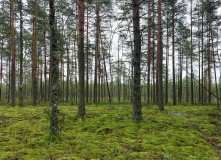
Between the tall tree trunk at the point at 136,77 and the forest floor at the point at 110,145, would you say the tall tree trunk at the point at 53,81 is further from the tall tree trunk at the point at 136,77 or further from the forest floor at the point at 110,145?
the tall tree trunk at the point at 136,77

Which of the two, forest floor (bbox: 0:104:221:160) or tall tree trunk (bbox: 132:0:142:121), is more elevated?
tall tree trunk (bbox: 132:0:142:121)

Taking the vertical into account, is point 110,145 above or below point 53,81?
below

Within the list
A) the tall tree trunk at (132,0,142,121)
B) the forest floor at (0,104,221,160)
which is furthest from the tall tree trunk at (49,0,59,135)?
the tall tree trunk at (132,0,142,121)

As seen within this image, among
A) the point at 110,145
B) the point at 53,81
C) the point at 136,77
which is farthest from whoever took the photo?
the point at 136,77

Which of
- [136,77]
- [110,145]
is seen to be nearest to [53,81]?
[110,145]

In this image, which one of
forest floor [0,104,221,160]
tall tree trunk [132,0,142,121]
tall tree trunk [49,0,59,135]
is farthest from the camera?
tall tree trunk [132,0,142,121]

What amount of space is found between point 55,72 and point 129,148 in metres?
3.60

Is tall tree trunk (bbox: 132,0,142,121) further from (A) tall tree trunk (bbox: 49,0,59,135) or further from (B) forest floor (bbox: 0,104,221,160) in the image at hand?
(A) tall tree trunk (bbox: 49,0,59,135)

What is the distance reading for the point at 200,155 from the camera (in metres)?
3.73

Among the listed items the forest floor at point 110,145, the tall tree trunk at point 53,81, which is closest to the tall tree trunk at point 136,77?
the forest floor at point 110,145

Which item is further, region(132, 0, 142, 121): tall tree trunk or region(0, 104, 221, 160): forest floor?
region(132, 0, 142, 121): tall tree trunk

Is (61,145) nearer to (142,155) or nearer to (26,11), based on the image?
(142,155)

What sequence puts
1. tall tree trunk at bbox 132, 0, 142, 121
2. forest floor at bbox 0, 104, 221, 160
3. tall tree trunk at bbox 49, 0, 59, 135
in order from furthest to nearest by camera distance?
tall tree trunk at bbox 132, 0, 142, 121 → tall tree trunk at bbox 49, 0, 59, 135 → forest floor at bbox 0, 104, 221, 160

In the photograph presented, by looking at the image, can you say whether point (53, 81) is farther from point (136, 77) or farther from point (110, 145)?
point (136, 77)
